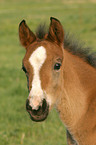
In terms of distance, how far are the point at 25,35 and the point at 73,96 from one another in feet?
3.09

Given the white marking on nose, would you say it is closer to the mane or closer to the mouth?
the mouth

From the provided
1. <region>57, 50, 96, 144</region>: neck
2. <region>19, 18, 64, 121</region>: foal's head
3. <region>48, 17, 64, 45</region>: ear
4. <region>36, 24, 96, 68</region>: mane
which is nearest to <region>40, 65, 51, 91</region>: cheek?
<region>19, 18, 64, 121</region>: foal's head

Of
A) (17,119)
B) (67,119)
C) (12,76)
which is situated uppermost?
(67,119)

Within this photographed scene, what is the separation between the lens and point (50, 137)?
545cm

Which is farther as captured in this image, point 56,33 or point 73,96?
point 73,96

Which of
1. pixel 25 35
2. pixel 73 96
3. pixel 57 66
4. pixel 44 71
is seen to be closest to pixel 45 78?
pixel 44 71

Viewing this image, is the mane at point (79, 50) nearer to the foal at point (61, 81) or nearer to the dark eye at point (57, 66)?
the foal at point (61, 81)

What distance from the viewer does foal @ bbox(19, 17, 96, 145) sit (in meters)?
2.98

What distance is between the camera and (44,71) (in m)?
3.04

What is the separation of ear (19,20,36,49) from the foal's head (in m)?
0.05

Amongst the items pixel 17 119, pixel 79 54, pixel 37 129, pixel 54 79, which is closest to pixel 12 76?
pixel 17 119

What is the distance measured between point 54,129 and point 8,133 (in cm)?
91

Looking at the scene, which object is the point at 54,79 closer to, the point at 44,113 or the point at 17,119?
the point at 44,113

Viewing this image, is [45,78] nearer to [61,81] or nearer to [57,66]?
[57,66]
